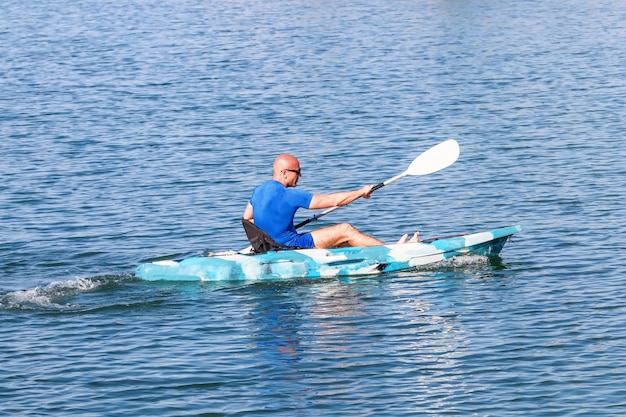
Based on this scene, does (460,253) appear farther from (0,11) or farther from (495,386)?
(0,11)

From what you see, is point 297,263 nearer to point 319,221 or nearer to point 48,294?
point 48,294

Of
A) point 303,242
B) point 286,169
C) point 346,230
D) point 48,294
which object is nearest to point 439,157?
point 346,230

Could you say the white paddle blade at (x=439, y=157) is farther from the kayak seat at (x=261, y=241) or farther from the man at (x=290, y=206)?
the kayak seat at (x=261, y=241)

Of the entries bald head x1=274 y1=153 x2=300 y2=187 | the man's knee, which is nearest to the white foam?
bald head x1=274 y1=153 x2=300 y2=187

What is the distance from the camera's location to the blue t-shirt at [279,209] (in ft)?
45.2

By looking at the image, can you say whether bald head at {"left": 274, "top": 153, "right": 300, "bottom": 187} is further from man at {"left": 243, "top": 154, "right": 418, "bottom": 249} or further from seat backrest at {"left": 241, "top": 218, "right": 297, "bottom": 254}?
seat backrest at {"left": 241, "top": 218, "right": 297, "bottom": 254}

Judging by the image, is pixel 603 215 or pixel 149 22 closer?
pixel 603 215

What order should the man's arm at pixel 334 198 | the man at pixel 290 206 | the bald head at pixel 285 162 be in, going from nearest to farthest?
the man's arm at pixel 334 198, the man at pixel 290 206, the bald head at pixel 285 162

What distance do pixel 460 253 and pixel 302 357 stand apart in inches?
137

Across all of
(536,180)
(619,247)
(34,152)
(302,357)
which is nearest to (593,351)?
(302,357)

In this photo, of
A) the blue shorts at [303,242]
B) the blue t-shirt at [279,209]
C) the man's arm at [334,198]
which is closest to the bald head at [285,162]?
the blue t-shirt at [279,209]

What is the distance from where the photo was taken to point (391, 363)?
1138 cm

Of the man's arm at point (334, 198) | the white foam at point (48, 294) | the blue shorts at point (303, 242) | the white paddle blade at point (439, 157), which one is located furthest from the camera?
the white paddle blade at point (439, 157)

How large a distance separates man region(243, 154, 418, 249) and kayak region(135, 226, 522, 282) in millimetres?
185
